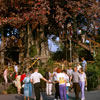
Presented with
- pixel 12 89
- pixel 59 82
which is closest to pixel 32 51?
pixel 12 89

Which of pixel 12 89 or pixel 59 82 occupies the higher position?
pixel 59 82

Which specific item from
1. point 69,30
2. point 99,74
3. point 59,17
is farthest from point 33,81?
point 69,30

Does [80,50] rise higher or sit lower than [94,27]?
lower

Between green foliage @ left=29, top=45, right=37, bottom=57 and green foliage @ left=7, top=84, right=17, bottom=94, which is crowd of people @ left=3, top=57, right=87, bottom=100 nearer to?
green foliage @ left=7, top=84, right=17, bottom=94

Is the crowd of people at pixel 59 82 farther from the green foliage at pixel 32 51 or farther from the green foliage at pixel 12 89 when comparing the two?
the green foliage at pixel 32 51

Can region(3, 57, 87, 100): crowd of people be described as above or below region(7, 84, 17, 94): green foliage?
above

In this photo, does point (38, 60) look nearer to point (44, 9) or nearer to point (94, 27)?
point (44, 9)

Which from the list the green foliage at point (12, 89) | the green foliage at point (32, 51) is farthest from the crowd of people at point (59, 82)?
the green foliage at point (32, 51)

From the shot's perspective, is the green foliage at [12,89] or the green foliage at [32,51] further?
the green foliage at [32,51]

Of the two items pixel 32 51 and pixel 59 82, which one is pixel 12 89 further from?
pixel 59 82

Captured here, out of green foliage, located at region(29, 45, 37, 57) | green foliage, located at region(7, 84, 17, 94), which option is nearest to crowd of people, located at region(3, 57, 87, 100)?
green foliage, located at region(7, 84, 17, 94)

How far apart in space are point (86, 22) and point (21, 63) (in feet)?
32.4

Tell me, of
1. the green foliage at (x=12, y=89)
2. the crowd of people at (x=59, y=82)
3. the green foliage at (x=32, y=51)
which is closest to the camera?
the crowd of people at (x=59, y=82)

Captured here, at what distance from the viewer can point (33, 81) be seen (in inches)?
523
